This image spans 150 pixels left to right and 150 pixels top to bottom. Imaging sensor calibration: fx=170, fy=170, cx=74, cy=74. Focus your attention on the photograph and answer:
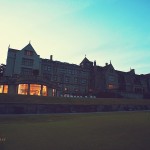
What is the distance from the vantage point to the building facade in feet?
144

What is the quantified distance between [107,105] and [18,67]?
28.5 m

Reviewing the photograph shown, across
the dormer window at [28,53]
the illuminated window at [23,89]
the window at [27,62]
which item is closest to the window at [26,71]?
the window at [27,62]

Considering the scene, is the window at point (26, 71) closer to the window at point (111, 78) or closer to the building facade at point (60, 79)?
the building facade at point (60, 79)

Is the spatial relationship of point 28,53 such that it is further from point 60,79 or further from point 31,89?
point 31,89

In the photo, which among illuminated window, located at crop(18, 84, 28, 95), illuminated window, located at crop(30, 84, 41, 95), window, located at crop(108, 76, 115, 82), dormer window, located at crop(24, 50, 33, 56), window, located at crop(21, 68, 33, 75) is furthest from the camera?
window, located at crop(108, 76, 115, 82)

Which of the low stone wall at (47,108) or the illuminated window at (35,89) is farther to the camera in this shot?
the illuminated window at (35,89)

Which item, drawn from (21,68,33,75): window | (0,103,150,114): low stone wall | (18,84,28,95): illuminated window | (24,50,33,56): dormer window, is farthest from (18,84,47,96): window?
(0,103,150,114): low stone wall

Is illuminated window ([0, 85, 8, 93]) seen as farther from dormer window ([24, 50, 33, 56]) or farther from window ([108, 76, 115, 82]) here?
window ([108, 76, 115, 82])

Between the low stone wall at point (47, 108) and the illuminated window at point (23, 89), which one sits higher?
the illuminated window at point (23, 89)

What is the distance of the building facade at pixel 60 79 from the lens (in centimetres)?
4384

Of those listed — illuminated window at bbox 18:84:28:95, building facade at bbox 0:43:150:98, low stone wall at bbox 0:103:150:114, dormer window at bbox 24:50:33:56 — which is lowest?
low stone wall at bbox 0:103:150:114

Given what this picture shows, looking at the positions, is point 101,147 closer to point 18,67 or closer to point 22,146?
point 22,146

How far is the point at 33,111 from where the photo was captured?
94.6 feet

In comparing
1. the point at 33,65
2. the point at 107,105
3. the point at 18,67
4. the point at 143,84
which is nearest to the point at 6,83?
the point at 18,67
